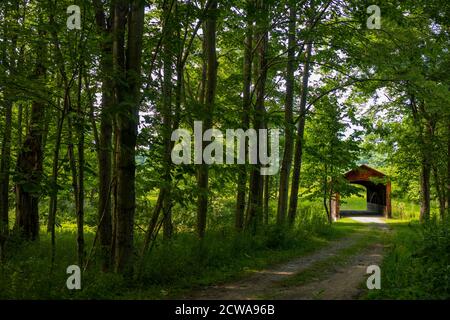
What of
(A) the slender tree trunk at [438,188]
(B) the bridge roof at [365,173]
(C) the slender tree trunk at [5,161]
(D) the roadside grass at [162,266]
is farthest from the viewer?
(B) the bridge roof at [365,173]

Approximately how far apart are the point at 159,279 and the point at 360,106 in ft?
66.0

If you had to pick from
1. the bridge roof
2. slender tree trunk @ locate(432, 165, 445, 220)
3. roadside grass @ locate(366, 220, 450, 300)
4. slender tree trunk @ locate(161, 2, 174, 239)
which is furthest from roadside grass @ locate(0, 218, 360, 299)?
the bridge roof

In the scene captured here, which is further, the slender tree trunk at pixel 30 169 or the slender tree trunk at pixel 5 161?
the slender tree trunk at pixel 30 169

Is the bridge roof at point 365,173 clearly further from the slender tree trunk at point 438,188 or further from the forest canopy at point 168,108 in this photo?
the forest canopy at point 168,108

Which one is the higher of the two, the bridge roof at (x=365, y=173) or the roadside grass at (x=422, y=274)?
the bridge roof at (x=365, y=173)

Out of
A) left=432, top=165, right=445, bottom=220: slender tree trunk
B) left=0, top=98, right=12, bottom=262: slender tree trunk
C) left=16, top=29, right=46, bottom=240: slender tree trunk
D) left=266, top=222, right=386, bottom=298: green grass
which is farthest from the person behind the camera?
left=432, top=165, right=445, bottom=220: slender tree trunk

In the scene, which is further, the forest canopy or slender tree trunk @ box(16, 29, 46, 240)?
slender tree trunk @ box(16, 29, 46, 240)

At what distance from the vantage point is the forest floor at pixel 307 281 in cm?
A: 717

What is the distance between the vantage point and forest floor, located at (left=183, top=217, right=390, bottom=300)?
7.17m

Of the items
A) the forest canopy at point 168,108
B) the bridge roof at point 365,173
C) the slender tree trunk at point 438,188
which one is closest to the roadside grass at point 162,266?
the forest canopy at point 168,108

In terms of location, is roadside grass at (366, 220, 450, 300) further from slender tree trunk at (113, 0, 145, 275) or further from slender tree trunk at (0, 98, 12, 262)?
slender tree trunk at (0, 98, 12, 262)

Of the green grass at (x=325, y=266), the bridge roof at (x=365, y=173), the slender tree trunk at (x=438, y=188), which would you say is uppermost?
the bridge roof at (x=365, y=173)

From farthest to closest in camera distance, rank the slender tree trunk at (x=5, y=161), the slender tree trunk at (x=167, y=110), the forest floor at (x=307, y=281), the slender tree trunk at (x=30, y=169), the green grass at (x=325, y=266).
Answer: the slender tree trunk at (x=30, y=169) → the slender tree trunk at (x=5, y=161) → the green grass at (x=325, y=266) → the slender tree trunk at (x=167, y=110) → the forest floor at (x=307, y=281)
